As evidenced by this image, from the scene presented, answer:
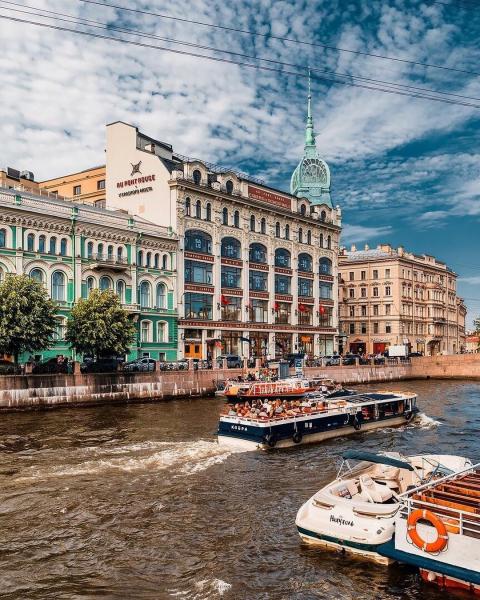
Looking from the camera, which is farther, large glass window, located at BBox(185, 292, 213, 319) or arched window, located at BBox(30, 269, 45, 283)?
large glass window, located at BBox(185, 292, 213, 319)

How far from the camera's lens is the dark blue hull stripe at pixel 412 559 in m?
12.6

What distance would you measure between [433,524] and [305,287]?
6994cm

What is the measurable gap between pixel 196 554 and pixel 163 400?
3471 cm

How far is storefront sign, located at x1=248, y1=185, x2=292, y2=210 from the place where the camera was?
75.3 meters

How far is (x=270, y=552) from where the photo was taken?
1542 centimetres

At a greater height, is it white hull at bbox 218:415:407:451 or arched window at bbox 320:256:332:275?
arched window at bbox 320:256:332:275

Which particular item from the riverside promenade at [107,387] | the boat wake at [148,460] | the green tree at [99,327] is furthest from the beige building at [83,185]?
the boat wake at [148,460]

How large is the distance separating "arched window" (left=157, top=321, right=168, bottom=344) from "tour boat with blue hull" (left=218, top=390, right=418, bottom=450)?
28.4 metres

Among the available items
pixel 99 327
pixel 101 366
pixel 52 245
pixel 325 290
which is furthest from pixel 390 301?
pixel 99 327

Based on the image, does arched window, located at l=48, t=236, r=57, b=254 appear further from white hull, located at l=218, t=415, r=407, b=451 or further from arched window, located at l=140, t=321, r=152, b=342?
white hull, located at l=218, t=415, r=407, b=451

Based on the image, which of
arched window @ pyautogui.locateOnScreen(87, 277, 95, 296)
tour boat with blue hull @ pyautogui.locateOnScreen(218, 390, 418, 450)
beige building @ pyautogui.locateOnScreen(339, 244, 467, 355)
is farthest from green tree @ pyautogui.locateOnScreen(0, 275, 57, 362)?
beige building @ pyautogui.locateOnScreen(339, 244, 467, 355)

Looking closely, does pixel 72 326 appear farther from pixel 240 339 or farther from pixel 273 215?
pixel 273 215

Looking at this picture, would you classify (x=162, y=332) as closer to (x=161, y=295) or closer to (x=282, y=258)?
(x=161, y=295)

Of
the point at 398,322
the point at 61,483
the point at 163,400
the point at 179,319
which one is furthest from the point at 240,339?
the point at 61,483
